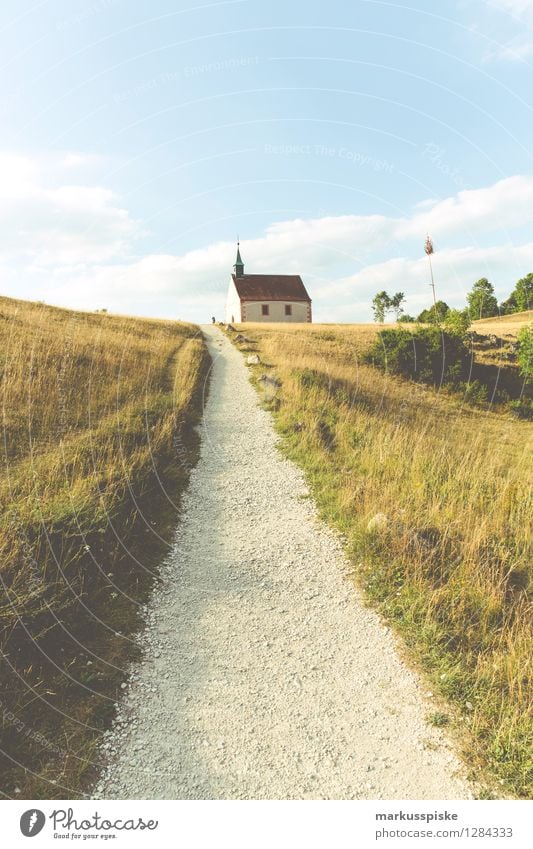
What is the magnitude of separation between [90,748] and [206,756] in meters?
0.96

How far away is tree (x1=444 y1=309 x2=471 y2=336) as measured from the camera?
29.5 meters

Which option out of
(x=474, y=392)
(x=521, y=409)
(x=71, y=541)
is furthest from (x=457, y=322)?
(x=71, y=541)

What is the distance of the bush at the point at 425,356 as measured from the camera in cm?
2691

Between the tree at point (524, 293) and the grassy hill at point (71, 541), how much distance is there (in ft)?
238

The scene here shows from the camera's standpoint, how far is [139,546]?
697cm

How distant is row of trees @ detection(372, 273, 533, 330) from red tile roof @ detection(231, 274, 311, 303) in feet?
50.6

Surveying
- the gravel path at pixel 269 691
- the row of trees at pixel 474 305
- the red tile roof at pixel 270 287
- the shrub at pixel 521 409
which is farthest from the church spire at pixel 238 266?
the gravel path at pixel 269 691

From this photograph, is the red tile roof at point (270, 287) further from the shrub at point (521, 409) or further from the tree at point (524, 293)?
the shrub at point (521, 409)

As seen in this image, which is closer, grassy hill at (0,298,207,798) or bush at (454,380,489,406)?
grassy hill at (0,298,207,798)

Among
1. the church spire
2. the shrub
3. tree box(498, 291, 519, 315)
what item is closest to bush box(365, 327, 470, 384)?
the shrub

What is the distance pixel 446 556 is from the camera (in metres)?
6.29

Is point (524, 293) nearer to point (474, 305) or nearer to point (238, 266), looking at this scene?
point (474, 305)

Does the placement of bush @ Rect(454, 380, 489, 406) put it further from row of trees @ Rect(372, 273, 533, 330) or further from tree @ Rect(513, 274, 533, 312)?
tree @ Rect(513, 274, 533, 312)
